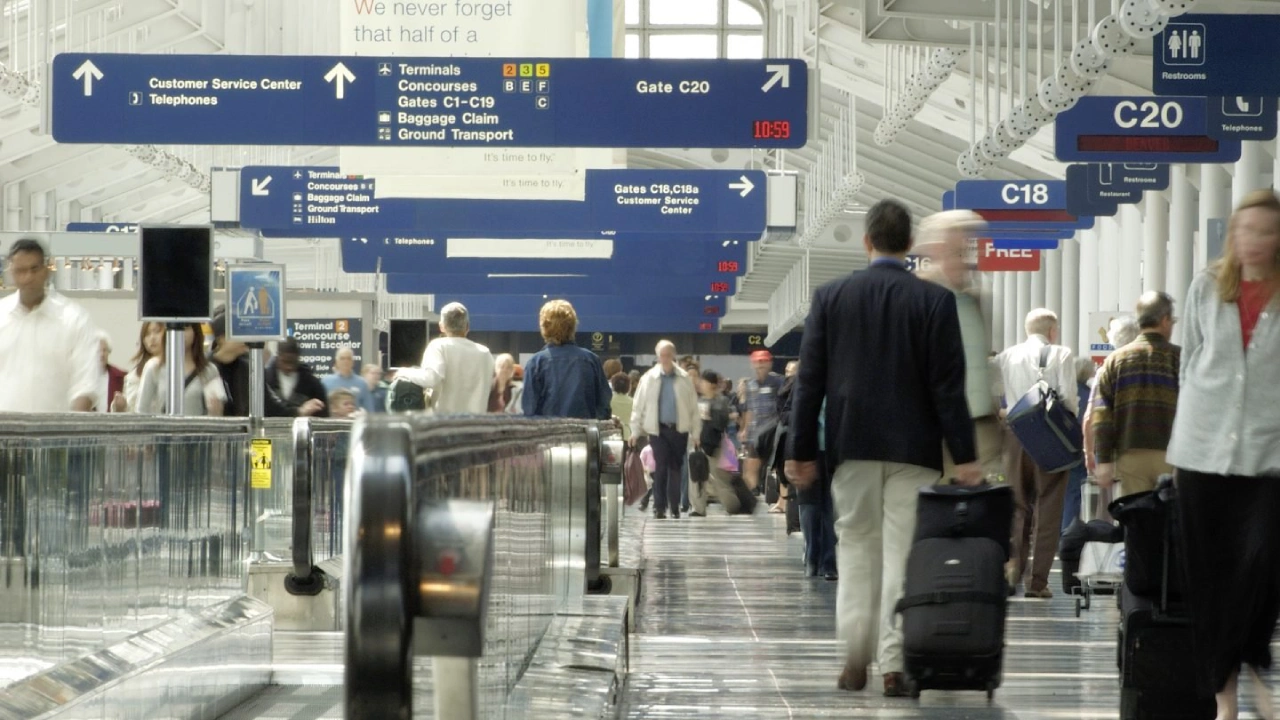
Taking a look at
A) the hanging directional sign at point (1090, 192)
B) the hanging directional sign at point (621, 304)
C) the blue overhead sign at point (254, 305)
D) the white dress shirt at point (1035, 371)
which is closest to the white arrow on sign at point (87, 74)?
the blue overhead sign at point (254, 305)

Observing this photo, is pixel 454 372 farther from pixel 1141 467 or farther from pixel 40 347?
pixel 1141 467

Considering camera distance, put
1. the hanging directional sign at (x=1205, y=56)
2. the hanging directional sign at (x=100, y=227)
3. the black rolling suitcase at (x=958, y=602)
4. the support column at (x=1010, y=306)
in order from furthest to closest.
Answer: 1. the support column at (x=1010, y=306)
2. the hanging directional sign at (x=100, y=227)
3. the hanging directional sign at (x=1205, y=56)
4. the black rolling suitcase at (x=958, y=602)

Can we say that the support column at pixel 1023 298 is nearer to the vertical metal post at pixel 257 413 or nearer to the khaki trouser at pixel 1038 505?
the vertical metal post at pixel 257 413

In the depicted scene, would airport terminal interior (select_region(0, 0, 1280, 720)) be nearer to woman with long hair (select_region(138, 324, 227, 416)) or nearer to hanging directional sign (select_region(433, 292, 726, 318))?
woman with long hair (select_region(138, 324, 227, 416))

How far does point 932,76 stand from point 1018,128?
2736 millimetres

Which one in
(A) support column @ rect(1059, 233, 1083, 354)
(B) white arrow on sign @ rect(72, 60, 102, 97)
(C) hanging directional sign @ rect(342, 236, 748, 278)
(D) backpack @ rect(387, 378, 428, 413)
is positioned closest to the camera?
(D) backpack @ rect(387, 378, 428, 413)

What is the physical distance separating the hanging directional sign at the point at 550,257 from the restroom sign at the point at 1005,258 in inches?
340

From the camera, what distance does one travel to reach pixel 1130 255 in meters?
26.6

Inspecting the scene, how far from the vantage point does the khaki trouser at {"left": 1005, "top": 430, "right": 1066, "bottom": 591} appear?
11.2 metres

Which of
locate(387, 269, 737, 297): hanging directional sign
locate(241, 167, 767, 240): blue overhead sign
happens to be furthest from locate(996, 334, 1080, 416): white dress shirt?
locate(387, 269, 737, 297): hanging directional sign

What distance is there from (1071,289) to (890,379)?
86.2 ft

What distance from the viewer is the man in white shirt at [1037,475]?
1123 cm

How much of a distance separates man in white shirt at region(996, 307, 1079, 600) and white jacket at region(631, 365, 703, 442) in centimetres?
862

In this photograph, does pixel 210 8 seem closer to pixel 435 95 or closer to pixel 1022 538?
pixel 435 95
